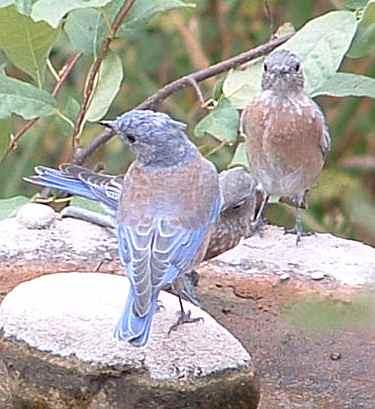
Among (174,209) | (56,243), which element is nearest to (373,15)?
(174,209)

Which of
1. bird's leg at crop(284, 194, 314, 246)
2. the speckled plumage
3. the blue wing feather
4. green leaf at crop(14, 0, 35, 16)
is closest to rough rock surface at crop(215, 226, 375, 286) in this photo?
bird's leg at crop(284, 194, 314, 246)

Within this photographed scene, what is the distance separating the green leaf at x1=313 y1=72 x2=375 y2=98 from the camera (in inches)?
116

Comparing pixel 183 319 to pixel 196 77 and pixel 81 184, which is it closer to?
pixel 81 184

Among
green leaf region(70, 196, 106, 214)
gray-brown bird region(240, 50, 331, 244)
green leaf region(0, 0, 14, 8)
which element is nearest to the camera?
green leaf region(0, 0, 14, 8)

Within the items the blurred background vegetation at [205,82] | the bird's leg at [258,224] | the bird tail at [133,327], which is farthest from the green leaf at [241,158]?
the blurred background vegetation at [205,82]

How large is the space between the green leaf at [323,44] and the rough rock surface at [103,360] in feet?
2.27

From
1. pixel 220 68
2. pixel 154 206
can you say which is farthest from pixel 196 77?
pixel 154 206

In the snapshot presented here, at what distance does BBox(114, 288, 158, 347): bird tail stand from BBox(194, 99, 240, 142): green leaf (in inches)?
32.3

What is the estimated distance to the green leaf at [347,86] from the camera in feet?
9.70

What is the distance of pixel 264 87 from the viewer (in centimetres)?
321

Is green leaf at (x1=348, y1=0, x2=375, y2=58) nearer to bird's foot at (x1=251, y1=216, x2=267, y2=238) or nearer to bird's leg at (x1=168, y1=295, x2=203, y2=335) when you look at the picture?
bird's foot at (x1=251, y1=216, x2=267, y2=238)

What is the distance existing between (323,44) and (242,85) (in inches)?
13.9

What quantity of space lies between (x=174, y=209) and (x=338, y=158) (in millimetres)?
2781

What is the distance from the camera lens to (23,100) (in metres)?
2.97
